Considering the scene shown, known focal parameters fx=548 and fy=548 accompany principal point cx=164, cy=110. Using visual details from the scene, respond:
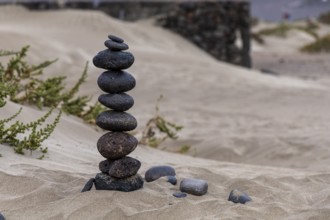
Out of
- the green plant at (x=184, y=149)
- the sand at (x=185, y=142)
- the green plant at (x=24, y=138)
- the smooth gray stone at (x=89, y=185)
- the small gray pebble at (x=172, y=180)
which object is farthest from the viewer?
the green plant at (x=184, y=149)

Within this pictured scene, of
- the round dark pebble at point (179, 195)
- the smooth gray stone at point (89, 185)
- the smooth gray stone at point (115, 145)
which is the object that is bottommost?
the smooth gray stone at point (89, 185)

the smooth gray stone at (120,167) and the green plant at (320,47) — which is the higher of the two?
the smooth gray stone at (120,167)

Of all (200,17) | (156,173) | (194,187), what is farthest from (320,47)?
(194,187)

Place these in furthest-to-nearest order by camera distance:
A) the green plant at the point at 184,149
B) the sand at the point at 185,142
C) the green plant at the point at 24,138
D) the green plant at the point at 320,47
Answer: the green plant at the point at 320,47, the green plant at the point at 184,149, the green plant at the point at 24,138, the sand at the point at 185,142

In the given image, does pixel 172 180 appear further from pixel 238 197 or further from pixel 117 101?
pixel 117 101

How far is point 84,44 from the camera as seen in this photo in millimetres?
10391

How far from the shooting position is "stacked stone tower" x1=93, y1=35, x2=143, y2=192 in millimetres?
2697

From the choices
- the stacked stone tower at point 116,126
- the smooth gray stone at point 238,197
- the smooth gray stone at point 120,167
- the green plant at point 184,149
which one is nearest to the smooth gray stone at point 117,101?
the stacked stone tower at point 116,126

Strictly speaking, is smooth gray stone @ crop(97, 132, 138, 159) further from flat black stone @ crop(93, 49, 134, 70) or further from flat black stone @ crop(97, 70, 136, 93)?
flat black stone @ crop(93, 49, 134, 70)

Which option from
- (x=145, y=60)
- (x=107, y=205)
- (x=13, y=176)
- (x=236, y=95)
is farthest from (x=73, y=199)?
(x=145, y=60)

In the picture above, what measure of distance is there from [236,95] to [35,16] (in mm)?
6418

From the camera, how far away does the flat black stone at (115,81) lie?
274 centimetres

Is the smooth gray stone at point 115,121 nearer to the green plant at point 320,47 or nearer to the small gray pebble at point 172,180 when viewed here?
the small gray pebble at point 172,180

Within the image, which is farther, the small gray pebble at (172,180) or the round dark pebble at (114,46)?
the small gray pebble at (172,180)
